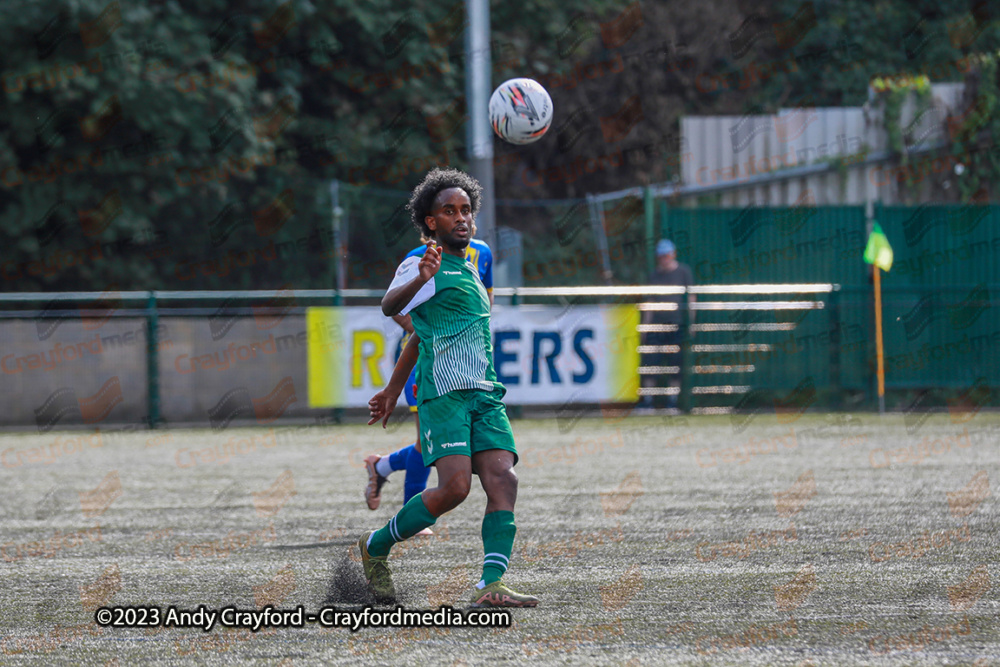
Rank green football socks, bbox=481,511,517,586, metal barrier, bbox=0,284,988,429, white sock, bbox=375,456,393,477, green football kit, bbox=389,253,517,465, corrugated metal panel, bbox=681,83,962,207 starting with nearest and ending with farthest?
green football socks, bbox=481,511,517,586
green football kit, bbox=389,253,517,465
white sock, bbox=375,456,393,477
metal barrier, bbox=0,284,988,429
corrugated metal panel, bbox=681,83,962,207

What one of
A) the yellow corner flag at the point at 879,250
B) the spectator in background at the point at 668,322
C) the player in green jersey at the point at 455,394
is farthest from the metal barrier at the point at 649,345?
the player in green jersey at the point at 455,394

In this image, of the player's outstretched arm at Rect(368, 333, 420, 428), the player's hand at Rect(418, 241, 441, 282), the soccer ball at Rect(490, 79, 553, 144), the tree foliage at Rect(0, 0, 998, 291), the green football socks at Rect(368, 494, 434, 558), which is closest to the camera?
the player's hand at Rect(418, 241, 441, 282)

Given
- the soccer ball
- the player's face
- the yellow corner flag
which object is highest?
the soccer ball

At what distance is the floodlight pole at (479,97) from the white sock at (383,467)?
372 inches

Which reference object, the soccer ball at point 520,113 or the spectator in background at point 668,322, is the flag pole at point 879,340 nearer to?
the spectator in background at point 668,322

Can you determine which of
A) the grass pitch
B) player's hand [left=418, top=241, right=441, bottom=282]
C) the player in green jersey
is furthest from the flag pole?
player's hand [left=418, top=241, right=441, bottom=282]

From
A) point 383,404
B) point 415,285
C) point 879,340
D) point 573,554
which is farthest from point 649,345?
point 415,285

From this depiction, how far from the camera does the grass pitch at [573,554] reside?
493cm

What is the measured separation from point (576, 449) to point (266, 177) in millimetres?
10367

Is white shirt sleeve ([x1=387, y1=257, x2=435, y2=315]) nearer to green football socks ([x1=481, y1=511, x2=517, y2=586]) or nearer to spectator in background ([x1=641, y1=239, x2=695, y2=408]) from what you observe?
green football socks ([x1=481, y1=511, x2=517, y2=586])

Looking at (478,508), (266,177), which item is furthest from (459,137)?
(478,508)

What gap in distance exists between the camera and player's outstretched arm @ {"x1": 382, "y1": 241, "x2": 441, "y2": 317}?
5.46m

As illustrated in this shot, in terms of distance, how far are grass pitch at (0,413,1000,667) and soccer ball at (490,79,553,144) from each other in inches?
85.0

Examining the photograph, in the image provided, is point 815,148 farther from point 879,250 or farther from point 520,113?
point 520,113
